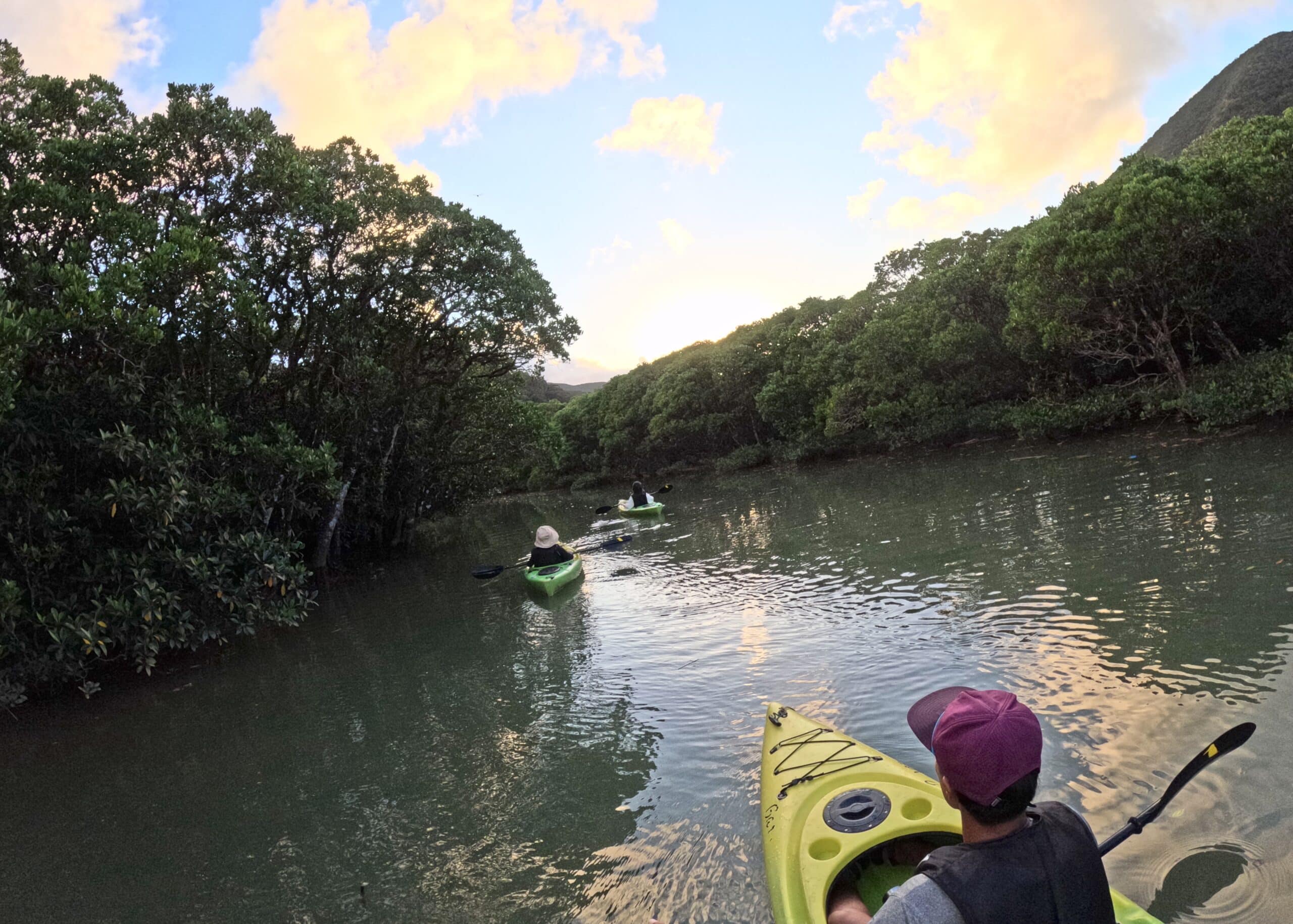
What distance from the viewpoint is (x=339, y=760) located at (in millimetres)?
6773

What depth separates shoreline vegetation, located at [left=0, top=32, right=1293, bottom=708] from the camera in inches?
351

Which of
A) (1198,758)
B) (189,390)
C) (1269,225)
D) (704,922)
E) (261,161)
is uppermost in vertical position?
(261,161)

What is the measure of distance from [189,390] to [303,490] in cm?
385

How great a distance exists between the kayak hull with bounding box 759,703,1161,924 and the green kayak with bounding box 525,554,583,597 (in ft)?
27.3

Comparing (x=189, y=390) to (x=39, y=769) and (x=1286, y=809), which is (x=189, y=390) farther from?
(x=1286, y=809)

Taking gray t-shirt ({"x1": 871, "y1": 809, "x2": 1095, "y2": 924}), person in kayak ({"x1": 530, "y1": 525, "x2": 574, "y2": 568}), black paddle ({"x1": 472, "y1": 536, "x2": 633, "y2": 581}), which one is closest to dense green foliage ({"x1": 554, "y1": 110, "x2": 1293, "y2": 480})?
black paddle ({"x1": 472, "y1": 536, "x2": 633, "y2": 581})

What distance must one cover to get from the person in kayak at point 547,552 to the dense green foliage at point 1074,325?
449 inches

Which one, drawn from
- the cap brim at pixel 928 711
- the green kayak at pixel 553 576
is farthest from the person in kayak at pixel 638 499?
the cap brim at pixel 928 711

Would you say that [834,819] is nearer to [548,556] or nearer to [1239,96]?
[548,556]

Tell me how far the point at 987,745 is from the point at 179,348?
482 inches

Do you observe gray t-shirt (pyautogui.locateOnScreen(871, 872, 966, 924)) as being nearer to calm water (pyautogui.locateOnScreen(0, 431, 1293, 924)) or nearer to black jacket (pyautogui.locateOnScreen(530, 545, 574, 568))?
calm water (pyautogui.locateOnScreen(0, 431, 1293, 924))

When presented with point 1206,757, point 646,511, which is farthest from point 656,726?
point 646,511

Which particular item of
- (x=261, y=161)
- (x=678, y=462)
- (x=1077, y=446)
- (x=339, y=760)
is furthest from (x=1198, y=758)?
(x=678, y=462)

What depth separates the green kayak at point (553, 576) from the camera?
12734 millimetres
